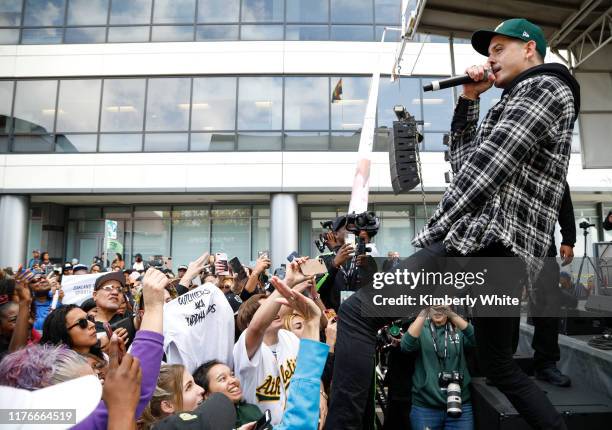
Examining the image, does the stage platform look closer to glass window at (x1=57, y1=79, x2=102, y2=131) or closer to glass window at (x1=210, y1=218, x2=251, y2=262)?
glass window at (x1=210, y1=218, x2=251, y2=262)

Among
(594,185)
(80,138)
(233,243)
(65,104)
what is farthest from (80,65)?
(594,185)

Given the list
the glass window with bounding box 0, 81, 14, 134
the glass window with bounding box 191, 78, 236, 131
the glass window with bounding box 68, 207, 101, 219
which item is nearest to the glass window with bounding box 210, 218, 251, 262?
the glass window with bounding box 191, 78, 236, 131

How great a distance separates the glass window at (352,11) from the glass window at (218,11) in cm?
361

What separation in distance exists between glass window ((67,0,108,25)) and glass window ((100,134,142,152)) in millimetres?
4379

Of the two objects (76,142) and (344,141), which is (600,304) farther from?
(76,142)

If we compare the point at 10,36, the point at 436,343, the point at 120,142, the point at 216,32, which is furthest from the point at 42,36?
the point at 436,343

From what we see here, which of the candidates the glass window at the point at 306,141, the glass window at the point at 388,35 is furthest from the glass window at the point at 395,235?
the glass window at the point at 388,35

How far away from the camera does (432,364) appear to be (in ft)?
11.5

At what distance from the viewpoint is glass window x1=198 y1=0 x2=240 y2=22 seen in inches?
607

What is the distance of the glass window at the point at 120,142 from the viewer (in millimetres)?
14922

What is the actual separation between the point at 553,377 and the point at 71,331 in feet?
10.9

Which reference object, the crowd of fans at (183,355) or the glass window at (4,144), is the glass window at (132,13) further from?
the crowd of fans at (183,355)

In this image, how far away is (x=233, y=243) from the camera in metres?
16.2

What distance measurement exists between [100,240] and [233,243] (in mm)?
5475
